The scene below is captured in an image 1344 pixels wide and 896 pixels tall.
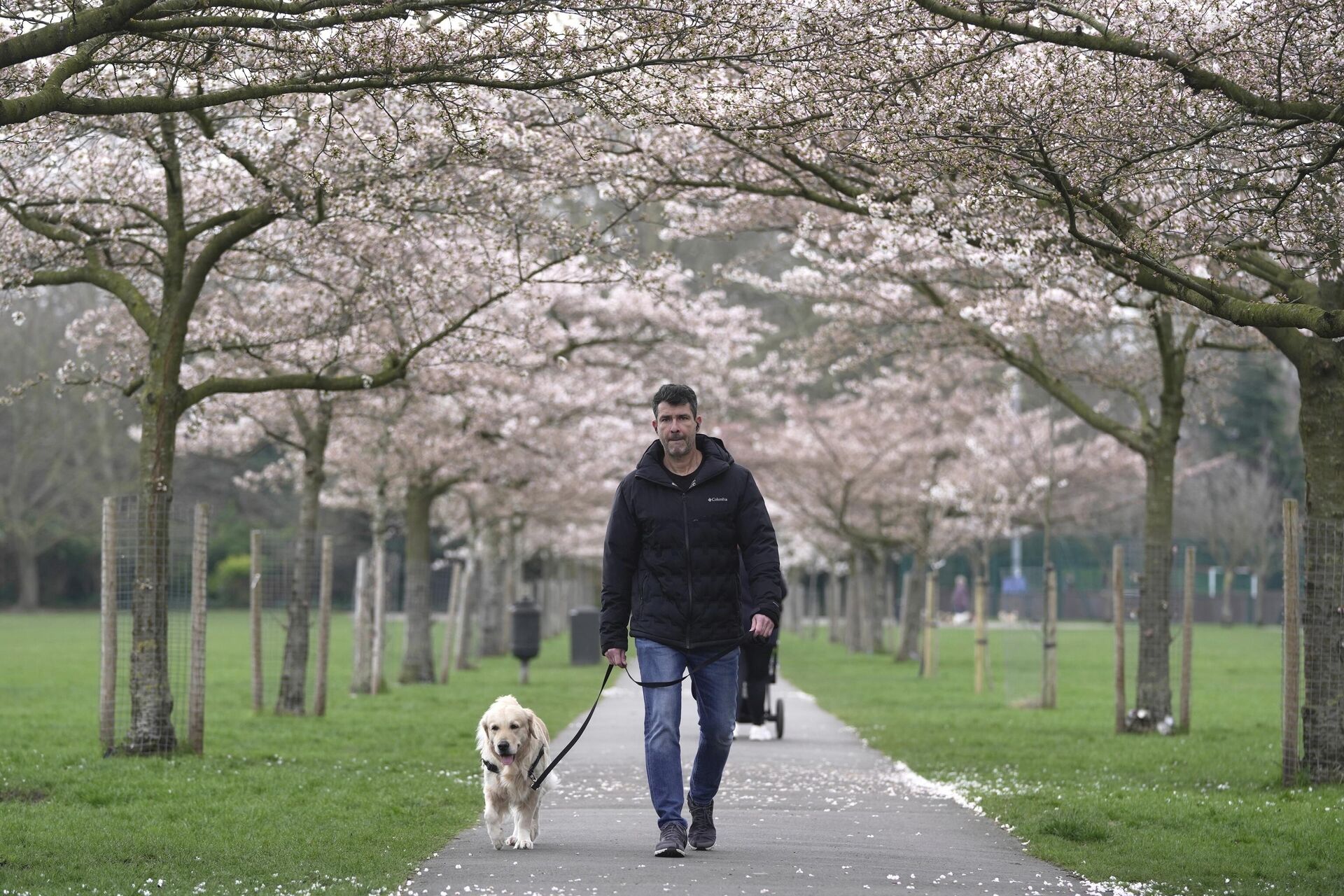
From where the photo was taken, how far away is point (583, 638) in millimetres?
36188

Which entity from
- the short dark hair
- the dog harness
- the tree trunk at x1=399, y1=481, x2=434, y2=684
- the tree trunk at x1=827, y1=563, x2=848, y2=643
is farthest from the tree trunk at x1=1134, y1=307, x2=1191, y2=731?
the tree trunk at x1=827, y1=563, x2=848, y2=643

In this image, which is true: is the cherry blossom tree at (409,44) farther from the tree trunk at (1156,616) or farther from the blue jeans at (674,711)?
the tree trunk at (1156,616)

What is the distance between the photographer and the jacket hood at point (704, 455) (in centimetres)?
838

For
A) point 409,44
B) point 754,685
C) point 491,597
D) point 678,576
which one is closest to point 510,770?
A: point 678,576

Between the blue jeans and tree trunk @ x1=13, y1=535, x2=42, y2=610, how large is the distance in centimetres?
6144

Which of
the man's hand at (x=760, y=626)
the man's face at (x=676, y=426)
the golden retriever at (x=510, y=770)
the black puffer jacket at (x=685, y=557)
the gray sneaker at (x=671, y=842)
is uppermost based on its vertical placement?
the man's face at (x=676, y=426)

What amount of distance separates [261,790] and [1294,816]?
6.37 metres

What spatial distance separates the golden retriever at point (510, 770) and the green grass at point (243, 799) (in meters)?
0.39

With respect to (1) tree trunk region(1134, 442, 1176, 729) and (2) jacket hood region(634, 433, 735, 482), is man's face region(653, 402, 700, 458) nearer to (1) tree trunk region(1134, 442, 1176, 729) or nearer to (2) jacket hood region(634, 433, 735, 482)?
(2) jacket hood region(634, 433, 735, 482)

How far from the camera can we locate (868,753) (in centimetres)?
1518

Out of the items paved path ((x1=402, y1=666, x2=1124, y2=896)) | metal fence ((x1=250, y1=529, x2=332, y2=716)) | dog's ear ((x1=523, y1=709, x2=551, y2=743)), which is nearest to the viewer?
paved path ((x1=402, y1=666, x2=1124, y2=896))

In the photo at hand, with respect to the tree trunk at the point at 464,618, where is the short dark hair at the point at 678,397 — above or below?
above

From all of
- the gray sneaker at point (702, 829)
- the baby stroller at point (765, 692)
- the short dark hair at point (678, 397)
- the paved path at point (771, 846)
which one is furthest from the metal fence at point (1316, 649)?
the short dark hair at point (678, 397)

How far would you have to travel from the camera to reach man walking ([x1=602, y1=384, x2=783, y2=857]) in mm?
8250
